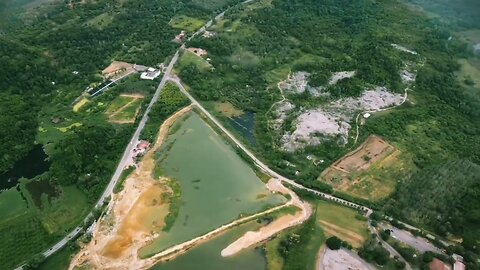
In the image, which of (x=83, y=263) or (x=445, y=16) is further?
(x=445, y=16)

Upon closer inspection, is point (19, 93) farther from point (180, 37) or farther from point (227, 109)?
point (227, 109)

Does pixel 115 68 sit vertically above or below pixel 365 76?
above

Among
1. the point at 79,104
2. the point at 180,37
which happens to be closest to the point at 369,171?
the point at 79,104

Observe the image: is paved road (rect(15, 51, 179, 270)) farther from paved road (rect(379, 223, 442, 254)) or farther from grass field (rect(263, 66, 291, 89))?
paved road (rect(379, 223, 442, 254))

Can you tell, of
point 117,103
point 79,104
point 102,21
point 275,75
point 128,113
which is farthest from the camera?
point 102,21

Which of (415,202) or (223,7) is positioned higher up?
(223,7)

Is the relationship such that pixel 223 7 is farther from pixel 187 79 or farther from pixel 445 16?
pixel 445 16

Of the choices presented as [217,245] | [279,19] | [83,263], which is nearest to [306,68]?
[279,19]

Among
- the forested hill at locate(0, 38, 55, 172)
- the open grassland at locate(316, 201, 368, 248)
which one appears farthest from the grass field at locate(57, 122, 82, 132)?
the open grassland at locate(316, 201, 368, 248)
